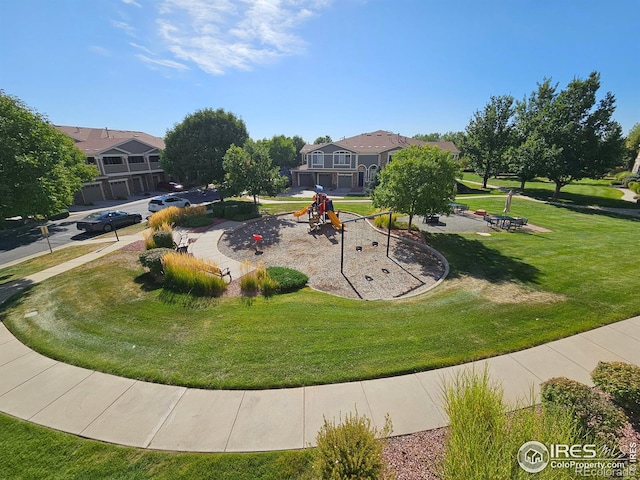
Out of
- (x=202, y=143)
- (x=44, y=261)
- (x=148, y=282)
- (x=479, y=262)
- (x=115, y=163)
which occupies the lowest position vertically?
(x=479, y=262)

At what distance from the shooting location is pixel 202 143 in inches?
1326

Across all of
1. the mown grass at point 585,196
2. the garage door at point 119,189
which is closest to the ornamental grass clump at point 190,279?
the garage door at point 119,189

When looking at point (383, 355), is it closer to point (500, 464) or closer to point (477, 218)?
point (500, 464)

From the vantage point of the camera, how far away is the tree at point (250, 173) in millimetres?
24094

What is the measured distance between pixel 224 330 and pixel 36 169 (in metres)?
11.4

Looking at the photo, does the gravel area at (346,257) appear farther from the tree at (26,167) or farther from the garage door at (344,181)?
the garage door at (344,181)

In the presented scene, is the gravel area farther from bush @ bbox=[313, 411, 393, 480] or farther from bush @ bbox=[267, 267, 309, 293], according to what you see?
bush @ bbox=[313, 411, 393, 480]

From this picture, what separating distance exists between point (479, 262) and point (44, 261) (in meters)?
23.4

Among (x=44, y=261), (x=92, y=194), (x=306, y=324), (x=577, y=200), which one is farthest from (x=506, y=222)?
(x=92, y=194)

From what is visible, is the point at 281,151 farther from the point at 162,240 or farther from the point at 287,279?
the point at 287,279

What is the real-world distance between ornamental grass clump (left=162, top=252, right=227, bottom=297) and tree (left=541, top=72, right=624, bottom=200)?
39602 mm

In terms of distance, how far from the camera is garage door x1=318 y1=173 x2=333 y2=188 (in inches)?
1810

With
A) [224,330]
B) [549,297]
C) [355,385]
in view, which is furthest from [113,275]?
[549,297]

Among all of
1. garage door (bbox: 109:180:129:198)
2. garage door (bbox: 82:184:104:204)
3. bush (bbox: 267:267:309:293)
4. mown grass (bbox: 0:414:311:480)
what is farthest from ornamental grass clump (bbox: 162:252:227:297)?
garage door (bbox: 109:180:129:198)
